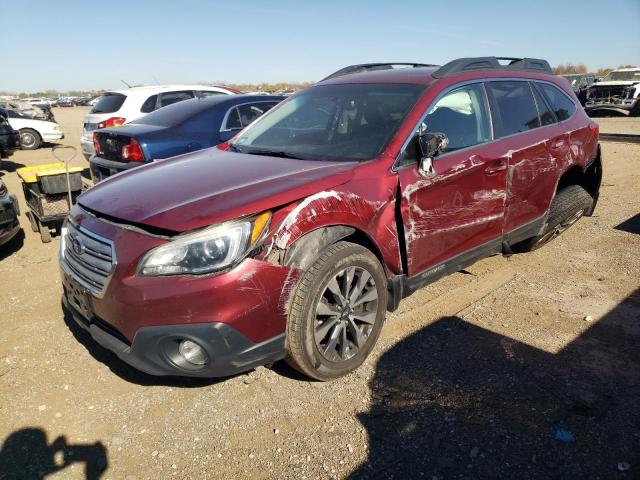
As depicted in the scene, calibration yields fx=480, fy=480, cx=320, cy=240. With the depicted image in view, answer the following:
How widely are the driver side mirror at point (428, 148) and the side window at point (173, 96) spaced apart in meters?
7.56

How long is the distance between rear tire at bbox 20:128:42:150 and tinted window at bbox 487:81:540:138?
52.5ft

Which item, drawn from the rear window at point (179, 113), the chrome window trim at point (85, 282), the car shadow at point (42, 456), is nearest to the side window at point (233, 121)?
the rear window at point (179, 113)

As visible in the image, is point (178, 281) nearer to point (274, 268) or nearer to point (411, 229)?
point (274, 268)

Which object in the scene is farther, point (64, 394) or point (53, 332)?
point (53, 332)

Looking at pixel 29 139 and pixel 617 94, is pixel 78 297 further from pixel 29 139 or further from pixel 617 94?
pixel 617 94

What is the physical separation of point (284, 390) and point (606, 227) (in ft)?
15.5

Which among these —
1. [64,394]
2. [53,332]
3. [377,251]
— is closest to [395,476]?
[377,251]

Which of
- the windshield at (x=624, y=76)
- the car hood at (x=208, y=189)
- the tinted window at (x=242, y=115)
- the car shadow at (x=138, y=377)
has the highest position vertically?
the windshield at (x=624, y=76)

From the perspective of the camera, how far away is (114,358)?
3201 mm

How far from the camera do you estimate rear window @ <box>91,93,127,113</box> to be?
9.18 meters

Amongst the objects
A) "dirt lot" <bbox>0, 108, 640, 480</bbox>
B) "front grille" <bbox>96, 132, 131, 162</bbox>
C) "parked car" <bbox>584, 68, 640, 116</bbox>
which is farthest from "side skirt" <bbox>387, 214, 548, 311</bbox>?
"parked car" <bbox>584, 68, 640, 116</bbox>

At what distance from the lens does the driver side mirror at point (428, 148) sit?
3.00 metres

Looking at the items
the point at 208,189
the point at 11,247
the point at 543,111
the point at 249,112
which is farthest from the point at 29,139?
the point at 543,111

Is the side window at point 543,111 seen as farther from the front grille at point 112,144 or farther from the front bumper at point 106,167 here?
the front grille at point 112,144
